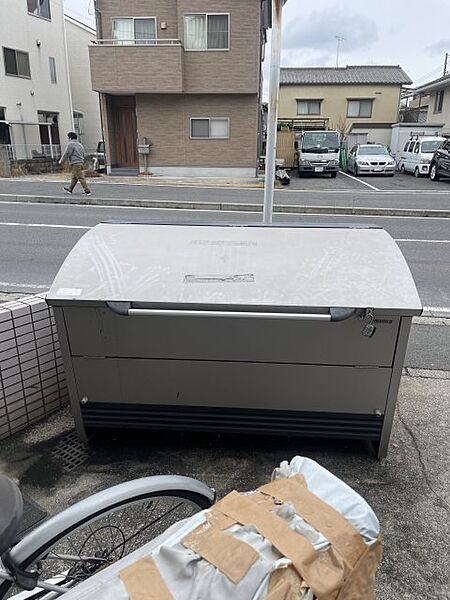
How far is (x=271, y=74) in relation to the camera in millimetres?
4293

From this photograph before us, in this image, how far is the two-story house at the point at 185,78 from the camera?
18.1 m

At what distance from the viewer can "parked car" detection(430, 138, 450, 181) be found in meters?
18.7

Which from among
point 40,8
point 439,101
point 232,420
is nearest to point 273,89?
point 232,420

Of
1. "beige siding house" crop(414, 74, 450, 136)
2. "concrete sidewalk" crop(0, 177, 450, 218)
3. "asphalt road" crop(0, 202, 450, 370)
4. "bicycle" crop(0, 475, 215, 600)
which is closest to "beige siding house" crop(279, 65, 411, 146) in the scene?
"beige siding house" crop(414, 74, 450, 136)

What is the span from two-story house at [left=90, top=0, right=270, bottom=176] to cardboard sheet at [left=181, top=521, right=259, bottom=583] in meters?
19.1

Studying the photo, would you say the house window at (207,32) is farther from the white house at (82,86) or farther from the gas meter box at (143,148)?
the white house at (82,86)

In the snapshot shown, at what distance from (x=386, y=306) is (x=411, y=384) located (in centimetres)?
162

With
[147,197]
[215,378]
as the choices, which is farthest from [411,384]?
[147,197]

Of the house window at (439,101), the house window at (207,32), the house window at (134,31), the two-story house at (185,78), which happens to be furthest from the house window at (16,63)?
the house window at (439,101)

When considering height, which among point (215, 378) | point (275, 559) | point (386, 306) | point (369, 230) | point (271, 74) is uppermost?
→ point (271, 74)

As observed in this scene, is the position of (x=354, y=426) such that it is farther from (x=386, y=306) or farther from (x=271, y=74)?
(x=271, y=74)

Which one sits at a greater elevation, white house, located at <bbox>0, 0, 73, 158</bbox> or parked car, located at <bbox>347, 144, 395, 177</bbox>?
white house, located at <bbox>0, 0, 73, 158</bbox>

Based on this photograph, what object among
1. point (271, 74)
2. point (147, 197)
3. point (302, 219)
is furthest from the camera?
point (147, 197)

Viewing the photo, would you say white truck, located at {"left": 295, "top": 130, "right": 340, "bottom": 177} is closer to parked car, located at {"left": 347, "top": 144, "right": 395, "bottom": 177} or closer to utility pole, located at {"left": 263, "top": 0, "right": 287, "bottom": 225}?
parked car, located at {"left": 347, "top": 144, "right": 395, "bottom": 177}
